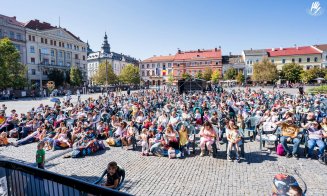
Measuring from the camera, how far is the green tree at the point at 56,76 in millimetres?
56625

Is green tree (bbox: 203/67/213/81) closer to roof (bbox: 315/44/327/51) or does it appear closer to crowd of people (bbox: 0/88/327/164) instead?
roof (bbox: 315/44/327/51)

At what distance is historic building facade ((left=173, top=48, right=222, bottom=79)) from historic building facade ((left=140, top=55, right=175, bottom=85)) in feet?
11.2

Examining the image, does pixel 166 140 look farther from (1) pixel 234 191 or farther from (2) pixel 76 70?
(2) pixel 76 70

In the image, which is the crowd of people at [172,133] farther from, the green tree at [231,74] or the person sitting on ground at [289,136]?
the green tree at [231,74]

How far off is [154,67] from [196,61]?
19295 mm

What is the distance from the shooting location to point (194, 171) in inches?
276

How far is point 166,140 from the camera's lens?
8.77 meters

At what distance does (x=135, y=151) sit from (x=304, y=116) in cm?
1008

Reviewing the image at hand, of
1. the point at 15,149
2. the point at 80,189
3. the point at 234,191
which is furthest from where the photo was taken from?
the point at 15,149

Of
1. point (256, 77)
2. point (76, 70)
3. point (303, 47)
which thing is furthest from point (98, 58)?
point (303, 47)

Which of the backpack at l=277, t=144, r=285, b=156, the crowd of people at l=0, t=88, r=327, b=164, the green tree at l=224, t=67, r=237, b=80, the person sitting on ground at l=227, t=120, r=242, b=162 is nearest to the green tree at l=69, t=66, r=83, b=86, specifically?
the green tree at l=224, t=67, r=237, b=80

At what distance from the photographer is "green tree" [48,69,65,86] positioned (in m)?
56.6

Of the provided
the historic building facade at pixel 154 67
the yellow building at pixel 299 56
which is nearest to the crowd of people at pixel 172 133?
the yellow building at pixel 299 56

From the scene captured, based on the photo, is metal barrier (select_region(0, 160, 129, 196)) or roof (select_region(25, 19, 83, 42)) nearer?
metal barrier (select_region(0, 160, 129, 196))
